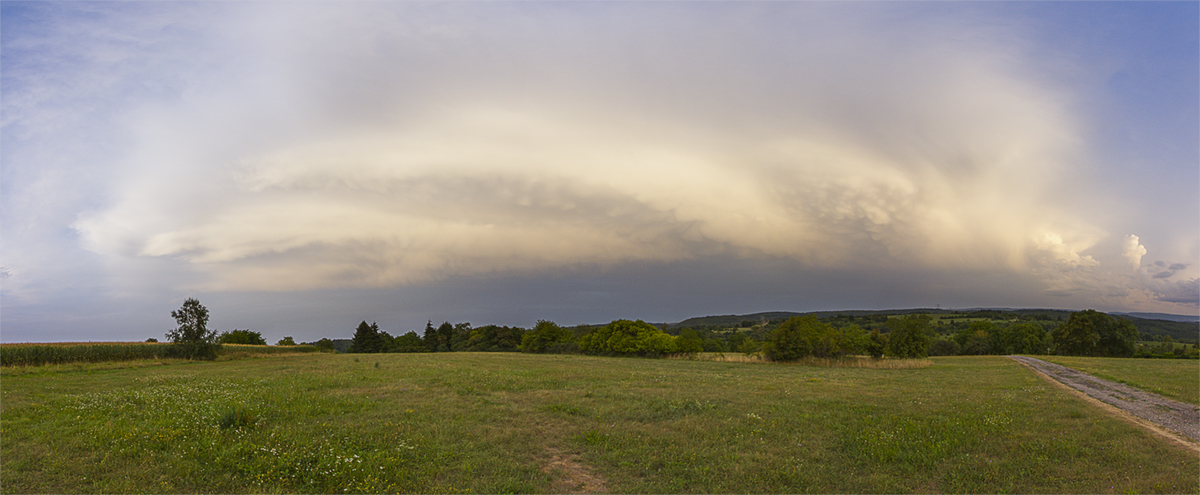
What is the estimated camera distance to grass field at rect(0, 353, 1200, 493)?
9.25 m

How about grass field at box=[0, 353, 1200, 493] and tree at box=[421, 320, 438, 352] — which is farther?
tree at box=[421, 320, 438, 352]

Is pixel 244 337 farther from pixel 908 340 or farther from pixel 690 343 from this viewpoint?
pixel 908 340

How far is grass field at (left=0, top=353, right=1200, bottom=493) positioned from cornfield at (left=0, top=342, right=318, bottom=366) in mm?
24502

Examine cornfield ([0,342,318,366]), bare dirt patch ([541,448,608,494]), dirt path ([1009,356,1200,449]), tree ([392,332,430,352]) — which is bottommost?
tree ([392,332,430,352])

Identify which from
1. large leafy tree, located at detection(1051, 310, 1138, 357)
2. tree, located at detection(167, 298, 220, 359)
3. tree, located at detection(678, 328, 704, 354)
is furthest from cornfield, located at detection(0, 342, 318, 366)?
large leafy tree, located at detection(1051, 310, 1138, 357)

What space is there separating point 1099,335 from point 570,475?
9735 cm

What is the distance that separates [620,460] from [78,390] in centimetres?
2258

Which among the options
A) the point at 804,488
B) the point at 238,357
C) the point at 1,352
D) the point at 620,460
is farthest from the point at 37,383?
the point at 238,357

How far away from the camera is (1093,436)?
12.2 m

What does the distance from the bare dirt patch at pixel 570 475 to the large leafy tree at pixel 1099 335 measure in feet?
314

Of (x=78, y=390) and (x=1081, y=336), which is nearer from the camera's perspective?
(x=78, y=390)

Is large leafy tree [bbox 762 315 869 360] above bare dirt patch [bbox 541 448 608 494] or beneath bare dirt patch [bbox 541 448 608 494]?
beneath

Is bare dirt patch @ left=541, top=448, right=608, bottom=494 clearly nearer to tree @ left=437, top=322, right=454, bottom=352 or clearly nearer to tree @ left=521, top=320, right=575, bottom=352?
tree @ left=521, top=320, right=575, bottom=352

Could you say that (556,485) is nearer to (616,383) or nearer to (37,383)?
(616,383)
